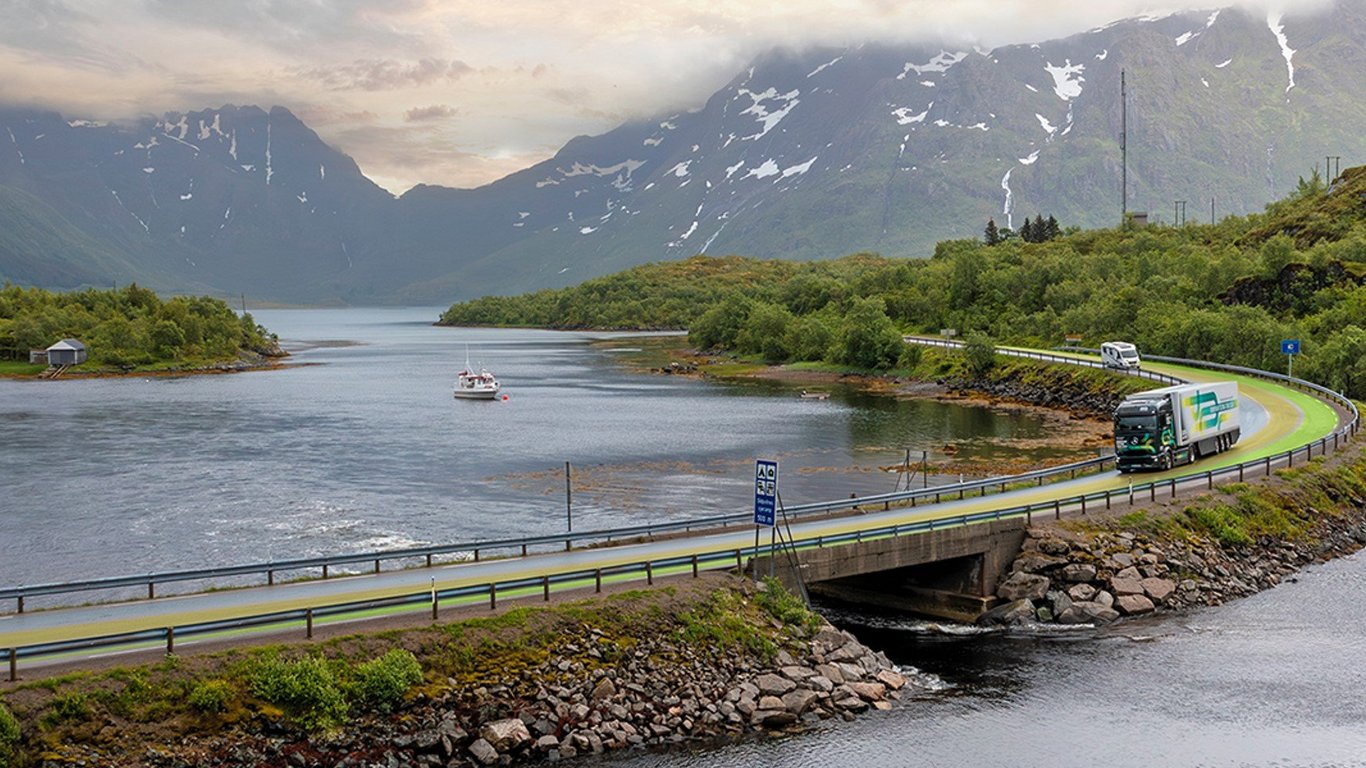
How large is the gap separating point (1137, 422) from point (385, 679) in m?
43.9

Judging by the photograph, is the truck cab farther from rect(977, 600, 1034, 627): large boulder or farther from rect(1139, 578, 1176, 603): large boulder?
rect(977, 600, 1034, 627): large boulder

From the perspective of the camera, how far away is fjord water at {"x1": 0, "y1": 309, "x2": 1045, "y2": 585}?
6316 centimetres

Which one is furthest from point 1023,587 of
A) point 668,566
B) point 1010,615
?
point 668,566

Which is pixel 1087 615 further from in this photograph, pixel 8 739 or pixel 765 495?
pixel 8 739

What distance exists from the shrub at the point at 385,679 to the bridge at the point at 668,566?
2.30 metres

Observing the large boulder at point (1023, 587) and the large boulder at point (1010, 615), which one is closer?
the large boulder at point (1010, 615)

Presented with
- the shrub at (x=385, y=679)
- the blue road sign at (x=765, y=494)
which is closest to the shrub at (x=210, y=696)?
the shrub at (x=385, y=679)

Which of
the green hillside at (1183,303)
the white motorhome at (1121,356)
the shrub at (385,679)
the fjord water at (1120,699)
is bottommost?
the fjord water at (1120,699)

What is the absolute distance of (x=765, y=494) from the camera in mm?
38969

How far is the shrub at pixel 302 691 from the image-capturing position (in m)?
29.2

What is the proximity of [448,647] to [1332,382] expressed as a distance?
90783mm

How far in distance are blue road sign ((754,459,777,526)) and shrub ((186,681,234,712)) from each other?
16.7 metres

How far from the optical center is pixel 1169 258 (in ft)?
563

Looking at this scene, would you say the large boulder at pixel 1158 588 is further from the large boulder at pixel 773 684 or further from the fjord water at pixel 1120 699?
the large boulder at pixel 773 684
